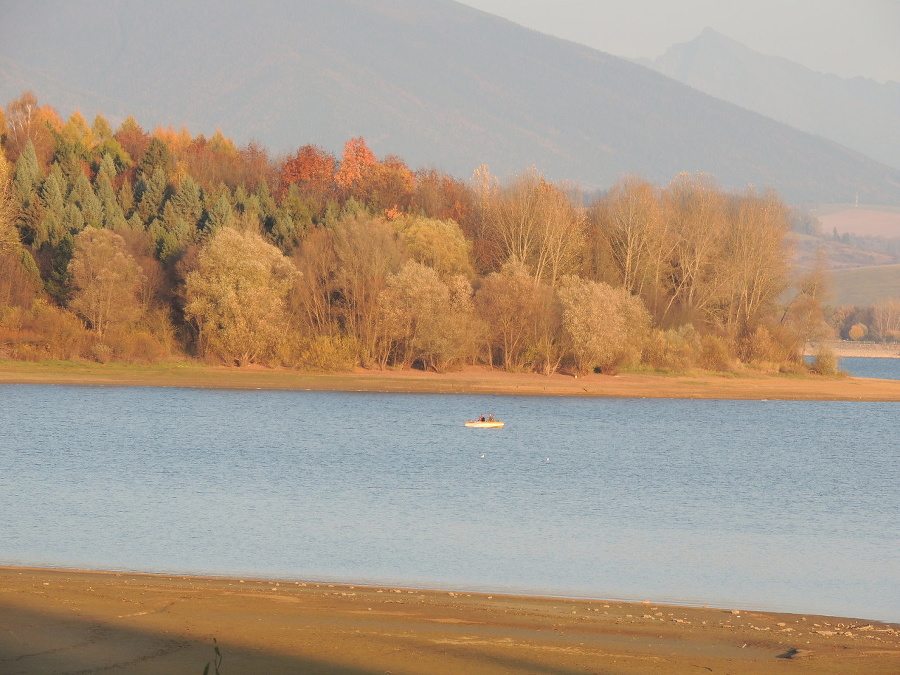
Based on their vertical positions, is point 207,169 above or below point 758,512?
above

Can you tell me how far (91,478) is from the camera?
32312 millimetres

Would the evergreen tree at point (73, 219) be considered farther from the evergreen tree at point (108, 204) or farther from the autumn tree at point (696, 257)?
the autumn tree at point (696, 257)

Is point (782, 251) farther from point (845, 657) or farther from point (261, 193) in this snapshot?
point (845, 657)

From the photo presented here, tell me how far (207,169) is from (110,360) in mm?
31073

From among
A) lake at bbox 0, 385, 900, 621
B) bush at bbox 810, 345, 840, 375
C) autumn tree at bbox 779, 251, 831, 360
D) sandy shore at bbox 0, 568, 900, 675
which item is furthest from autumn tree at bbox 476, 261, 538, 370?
sandy shore at bbox 0, 568, 900, 675

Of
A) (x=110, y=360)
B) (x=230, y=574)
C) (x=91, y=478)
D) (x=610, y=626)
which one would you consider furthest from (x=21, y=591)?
(x=110, y=360)

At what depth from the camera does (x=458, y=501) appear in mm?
31156

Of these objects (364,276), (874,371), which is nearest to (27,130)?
(364,276)

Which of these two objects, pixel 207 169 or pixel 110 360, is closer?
pixel 110 360

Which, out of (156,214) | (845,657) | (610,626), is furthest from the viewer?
(156,214)

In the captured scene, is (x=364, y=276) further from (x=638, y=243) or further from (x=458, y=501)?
(x=458, y=501)

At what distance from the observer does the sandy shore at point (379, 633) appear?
1411 cm

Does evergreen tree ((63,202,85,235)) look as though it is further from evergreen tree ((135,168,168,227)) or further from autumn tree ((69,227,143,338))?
evergreen tree ((135,168,168,227))

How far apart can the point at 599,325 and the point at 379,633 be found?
61.6m
